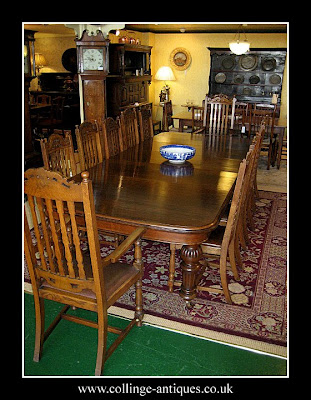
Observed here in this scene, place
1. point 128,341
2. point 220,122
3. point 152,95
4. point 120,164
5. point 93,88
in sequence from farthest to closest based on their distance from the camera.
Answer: point 152,95 < point 93,88 < point 220,122 < point 120,164 < point 128,341

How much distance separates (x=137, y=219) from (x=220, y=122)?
3.20m

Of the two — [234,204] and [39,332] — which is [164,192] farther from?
[39,332]

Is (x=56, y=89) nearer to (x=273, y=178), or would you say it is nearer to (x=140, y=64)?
(x=140, y=64)

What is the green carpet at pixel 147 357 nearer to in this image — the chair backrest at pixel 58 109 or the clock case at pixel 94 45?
the clock case at pixel 94 45

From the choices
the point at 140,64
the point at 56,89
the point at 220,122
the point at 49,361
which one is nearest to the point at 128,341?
the point at 49,361

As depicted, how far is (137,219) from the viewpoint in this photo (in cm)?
196

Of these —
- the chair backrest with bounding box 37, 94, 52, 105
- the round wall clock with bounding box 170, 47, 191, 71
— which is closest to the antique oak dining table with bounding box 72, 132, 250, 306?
the chair backrest with bounding box 37, 94, 52, 105

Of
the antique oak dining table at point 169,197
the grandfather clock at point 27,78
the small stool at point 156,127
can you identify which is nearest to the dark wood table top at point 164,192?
the antique oak dining table at point 169,197

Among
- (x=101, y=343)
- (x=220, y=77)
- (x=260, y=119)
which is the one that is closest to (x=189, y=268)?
(x=101, y=343)

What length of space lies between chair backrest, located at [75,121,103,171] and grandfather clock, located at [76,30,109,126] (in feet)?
6.42

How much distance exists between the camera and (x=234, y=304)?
2344 millimetres

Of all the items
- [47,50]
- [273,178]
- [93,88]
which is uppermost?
[47,50]

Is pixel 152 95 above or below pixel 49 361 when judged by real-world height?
above

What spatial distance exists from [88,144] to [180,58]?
612cm
